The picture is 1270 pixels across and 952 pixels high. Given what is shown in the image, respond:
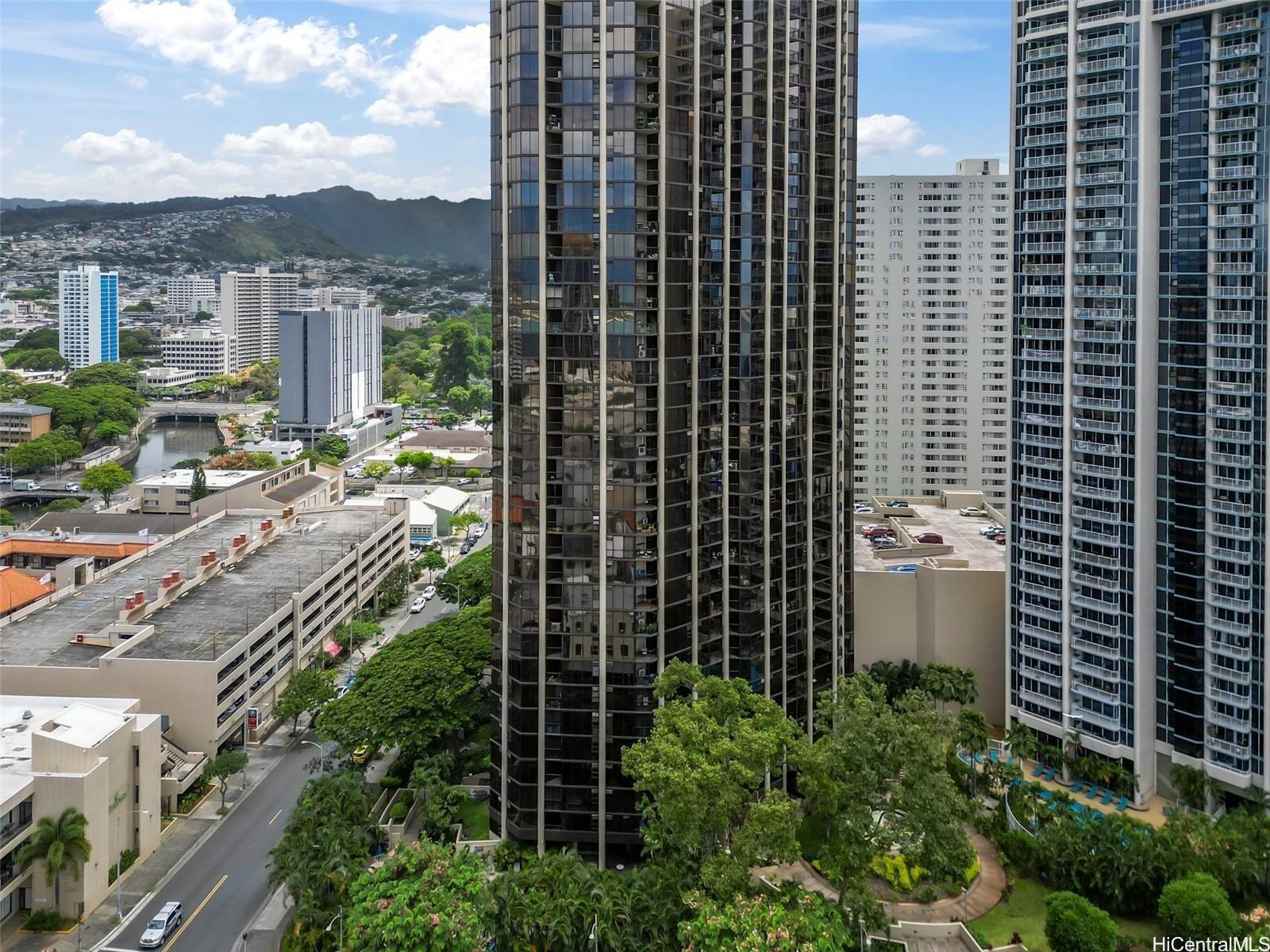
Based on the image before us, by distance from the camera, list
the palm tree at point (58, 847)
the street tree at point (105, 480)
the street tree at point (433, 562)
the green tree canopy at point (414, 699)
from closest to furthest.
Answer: the palm tree at point (58, 847) → the green tree canopy at point (414, 699) → the street tree at point (433, 562) → the street tree at point (105, 480)

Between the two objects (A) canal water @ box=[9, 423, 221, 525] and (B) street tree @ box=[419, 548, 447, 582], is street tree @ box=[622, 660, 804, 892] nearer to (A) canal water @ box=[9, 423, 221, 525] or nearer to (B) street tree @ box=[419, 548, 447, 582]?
(B) street tree @ box=[419, 548, 447, 582]

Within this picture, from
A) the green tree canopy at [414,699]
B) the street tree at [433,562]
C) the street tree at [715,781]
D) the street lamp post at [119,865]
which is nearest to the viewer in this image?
the street tree at [715,781]

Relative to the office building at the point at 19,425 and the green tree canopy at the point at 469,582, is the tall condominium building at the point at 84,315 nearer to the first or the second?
the office building at the point at 19,425

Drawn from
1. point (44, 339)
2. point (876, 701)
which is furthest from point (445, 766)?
point (44, 339)

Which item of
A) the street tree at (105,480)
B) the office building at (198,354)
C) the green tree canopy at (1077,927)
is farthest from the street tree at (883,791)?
the office building at (198,354)

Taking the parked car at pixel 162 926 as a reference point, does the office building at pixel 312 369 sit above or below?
above

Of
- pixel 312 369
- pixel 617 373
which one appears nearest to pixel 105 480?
pixel 312 369
